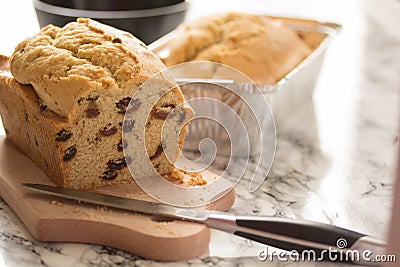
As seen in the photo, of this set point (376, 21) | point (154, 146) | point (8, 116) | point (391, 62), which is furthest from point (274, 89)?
point (376, 21)

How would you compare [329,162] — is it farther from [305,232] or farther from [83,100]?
[83,100]

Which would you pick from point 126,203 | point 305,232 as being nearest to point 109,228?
point 126,203

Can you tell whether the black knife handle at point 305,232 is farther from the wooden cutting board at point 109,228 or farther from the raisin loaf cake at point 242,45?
the raisin loaf cake at point 242,45

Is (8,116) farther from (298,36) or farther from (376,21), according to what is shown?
(376,21)

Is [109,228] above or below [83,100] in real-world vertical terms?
below

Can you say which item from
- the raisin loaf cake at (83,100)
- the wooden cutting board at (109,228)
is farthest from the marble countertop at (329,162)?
the raisin loaf cake at (83,100)

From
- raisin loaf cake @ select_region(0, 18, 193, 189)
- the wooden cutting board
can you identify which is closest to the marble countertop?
the wooden cutting board
